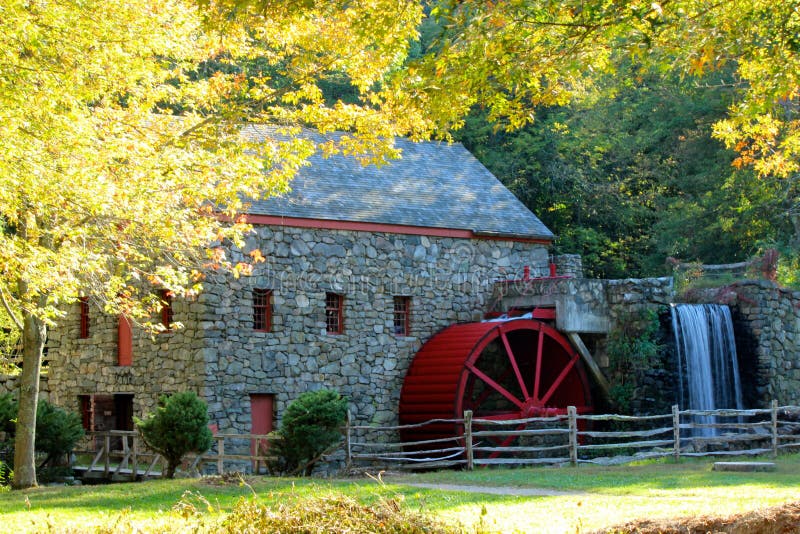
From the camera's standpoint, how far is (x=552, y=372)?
2248 centimetres

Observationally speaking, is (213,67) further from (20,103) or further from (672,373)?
(20,103)

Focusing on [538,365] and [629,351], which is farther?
[629,351]

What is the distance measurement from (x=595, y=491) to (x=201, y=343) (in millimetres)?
7988

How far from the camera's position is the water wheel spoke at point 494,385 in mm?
19891

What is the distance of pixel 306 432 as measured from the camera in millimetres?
16031

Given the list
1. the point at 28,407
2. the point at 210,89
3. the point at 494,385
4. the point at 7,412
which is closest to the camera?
the point at 28,407

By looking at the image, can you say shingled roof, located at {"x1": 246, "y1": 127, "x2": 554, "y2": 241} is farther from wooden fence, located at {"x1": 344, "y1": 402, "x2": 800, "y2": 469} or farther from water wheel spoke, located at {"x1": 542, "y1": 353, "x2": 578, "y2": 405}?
wooden fence, located at {"x1": 344, "y1": 402, "x2": 800, "y2": 469}

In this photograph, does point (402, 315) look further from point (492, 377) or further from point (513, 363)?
point (492, 377)

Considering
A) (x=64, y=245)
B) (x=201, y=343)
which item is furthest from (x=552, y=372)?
(x=64, y=245)

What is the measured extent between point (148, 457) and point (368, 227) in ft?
19.1

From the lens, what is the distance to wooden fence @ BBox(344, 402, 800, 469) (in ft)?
58.0

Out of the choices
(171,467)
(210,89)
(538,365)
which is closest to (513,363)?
(538,365)

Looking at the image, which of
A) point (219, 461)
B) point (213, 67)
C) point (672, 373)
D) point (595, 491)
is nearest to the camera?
point (595, 491)

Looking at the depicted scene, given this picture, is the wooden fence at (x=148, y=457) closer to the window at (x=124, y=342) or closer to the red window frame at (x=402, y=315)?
the window at (x=124, y=342)
